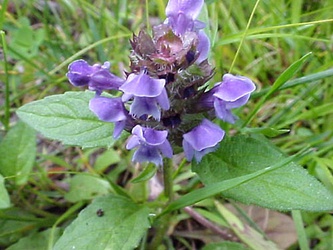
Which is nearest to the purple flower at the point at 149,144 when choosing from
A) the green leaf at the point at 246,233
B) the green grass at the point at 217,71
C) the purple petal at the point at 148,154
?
the purple petal at the point at 148,154

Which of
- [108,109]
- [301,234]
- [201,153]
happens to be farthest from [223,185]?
[301,234]

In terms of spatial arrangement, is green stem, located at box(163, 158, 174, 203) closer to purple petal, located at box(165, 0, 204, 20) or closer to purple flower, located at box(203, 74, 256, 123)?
purple flower, located at box(203, 74, 256, 123)

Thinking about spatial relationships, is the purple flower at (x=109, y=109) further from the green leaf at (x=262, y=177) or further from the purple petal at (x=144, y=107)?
the green leaf at (x=262, y=177)

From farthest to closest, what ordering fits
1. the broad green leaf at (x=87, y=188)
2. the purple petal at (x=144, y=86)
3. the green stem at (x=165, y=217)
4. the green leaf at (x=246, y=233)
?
1. the broad green leaf at (x=87, y=188)
2. the green leaf at (x=246, y=233)
3. the green stem at (x=165, y=217)
4. the purple petal at (x=144, y=86)

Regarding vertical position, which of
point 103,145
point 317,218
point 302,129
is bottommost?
point 317,218

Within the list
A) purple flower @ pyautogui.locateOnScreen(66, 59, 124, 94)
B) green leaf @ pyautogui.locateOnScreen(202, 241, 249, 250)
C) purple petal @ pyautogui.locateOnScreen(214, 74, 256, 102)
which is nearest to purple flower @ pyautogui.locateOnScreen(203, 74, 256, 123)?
purple petal @ pyautogui.locateOnScreen(214, 74, 256, 102)

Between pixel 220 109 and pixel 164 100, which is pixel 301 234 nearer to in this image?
pixel 220 109

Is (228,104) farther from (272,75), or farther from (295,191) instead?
(272,75)

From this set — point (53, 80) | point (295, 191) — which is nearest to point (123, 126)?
point (295, 191)
